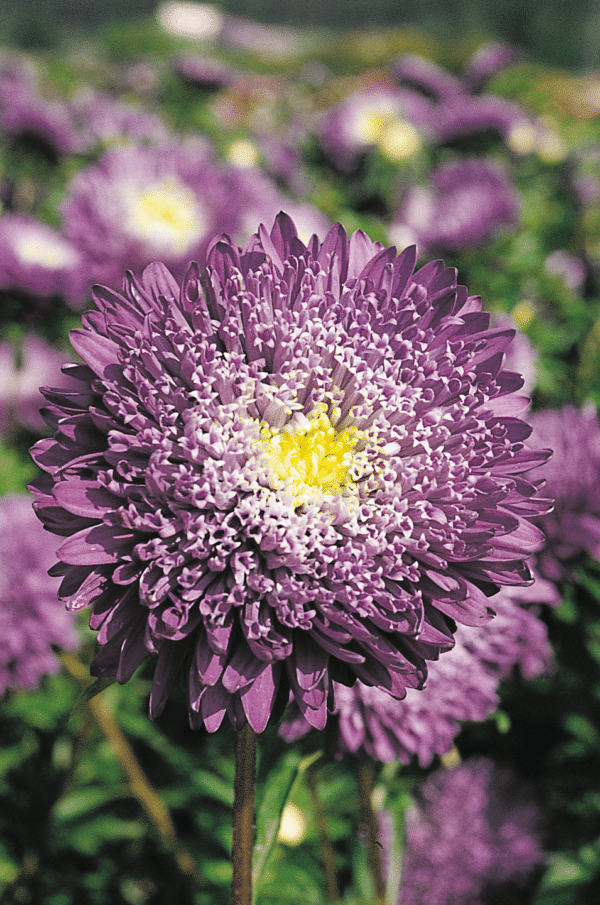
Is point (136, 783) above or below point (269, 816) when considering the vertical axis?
below

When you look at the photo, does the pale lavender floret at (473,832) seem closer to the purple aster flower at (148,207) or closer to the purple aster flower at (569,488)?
the purple aster flower at (569,488)

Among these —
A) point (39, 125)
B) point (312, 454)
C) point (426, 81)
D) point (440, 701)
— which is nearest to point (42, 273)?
point (39, 125)

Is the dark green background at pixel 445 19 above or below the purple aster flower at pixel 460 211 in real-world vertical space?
above

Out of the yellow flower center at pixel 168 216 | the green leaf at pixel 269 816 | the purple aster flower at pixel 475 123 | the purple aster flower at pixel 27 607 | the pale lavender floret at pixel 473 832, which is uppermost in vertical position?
the purple aster flower at pixel 475 123

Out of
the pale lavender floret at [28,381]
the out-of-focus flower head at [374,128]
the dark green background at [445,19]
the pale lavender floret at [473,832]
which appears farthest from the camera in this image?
the dark green background at [445,19]

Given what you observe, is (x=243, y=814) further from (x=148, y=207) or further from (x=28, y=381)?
(x=28, y=381)

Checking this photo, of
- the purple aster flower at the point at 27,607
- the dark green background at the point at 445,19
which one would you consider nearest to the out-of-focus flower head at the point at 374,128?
the purple aster flower at the point at 27,607

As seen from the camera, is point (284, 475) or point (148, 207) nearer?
point (284, 475)

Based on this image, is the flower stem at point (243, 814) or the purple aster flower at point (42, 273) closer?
the flower stem at point (243, 814)
